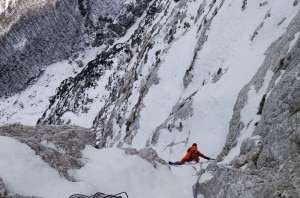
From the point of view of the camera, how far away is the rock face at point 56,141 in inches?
356

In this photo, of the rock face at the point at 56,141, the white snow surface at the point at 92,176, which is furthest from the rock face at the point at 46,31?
the white snow surface at the point at 92,176

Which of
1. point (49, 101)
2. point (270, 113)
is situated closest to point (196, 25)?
point (270, 113)

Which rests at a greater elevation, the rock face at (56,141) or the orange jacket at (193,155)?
the orange jacket at (193,155)

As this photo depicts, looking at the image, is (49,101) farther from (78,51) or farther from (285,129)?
(285,129)

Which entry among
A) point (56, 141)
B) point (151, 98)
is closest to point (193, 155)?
point (56, 141)

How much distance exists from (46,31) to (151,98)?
44.0 metres

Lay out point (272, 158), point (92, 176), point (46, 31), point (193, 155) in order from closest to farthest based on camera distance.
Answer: point (272, 158)
point (92, 176)
point (193, 155)
point (46, 31)

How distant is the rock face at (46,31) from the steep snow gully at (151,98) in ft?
0.61

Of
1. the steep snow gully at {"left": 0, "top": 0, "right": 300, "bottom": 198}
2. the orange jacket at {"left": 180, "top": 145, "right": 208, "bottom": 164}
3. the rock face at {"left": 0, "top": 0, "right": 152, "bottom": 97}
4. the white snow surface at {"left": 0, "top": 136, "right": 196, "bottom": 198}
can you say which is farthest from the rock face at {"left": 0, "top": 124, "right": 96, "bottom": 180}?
the rock face at {"left": 0, "top": 0, "right": 152, "bottom": 97}

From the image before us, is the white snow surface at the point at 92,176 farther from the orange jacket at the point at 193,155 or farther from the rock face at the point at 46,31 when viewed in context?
the rock face at the point at 46,31

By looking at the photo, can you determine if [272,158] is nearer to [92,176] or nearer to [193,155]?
[92,176]

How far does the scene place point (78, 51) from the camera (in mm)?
67062

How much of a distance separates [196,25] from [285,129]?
25.2 m

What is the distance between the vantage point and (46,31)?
Result: 2655 inches
